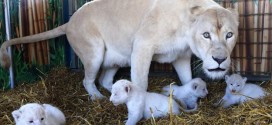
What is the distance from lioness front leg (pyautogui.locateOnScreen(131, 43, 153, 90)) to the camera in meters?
4.70

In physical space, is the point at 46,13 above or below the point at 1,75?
above

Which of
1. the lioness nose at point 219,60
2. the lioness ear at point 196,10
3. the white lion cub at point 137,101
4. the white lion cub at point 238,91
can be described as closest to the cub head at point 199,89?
the white lion cub at point 238,91

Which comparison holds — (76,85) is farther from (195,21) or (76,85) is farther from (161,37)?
(195,21)

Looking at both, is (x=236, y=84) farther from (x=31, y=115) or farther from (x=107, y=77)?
(x=31, y=115)

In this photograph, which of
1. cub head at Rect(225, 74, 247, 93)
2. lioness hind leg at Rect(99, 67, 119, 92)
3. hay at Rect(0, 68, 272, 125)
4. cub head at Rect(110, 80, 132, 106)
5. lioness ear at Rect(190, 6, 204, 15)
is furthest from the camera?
lioness hind leg at Rect(99, 67, 119, 92)

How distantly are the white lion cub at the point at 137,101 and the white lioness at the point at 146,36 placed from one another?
21.1 inches

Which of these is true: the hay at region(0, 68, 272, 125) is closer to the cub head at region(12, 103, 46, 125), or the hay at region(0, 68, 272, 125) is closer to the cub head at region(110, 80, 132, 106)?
the cub head at region(110, 80, 132, 106)

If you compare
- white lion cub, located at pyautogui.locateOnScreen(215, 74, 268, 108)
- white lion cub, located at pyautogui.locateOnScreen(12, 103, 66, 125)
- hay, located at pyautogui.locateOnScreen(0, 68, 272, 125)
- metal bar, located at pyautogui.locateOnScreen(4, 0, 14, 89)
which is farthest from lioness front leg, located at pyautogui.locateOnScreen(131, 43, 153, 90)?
metal bar, located at pyautogui.locateOnScreen(4, 0, 14, 89)

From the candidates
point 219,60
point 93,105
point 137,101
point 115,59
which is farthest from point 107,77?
point 219,60

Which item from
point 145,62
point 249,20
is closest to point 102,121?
point 145,62

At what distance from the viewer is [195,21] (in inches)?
175

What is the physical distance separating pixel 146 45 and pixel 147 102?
0.77m

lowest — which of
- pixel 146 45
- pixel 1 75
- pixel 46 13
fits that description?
pixel 1 75

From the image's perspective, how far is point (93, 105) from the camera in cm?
481
